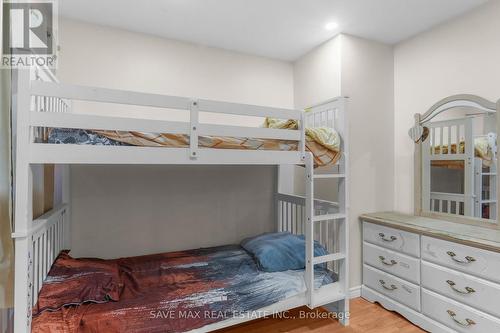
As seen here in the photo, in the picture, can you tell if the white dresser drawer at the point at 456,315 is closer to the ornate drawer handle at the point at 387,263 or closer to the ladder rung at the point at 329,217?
the ornate drawer handle at the point at 387,263

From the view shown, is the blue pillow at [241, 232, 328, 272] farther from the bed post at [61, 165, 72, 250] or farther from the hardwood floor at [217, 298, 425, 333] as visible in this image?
the bed post at [61, 165, 72, 250]

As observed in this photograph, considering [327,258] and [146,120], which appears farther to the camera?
[327,258]

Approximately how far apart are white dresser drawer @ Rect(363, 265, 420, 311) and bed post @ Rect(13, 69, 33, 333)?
256 cm

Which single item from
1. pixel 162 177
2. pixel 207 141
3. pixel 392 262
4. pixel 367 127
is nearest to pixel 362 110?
pixel 367 127

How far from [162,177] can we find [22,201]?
54.3 inches

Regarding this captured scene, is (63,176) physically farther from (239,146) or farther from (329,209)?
(329,209)

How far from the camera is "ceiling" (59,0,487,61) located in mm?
2172

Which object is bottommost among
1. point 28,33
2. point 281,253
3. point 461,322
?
point 461,322

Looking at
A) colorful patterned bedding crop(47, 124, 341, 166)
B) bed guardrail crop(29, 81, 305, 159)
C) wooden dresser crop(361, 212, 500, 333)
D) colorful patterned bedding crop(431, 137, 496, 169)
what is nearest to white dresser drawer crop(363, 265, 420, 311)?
wooden dresser crop(361, 212, 500, 333)

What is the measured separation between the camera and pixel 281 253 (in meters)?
2.21

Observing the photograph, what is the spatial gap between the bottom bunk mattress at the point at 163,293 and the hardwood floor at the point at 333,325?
0.37 meters

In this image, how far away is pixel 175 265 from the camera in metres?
2.29

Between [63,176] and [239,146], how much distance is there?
1.59 meters

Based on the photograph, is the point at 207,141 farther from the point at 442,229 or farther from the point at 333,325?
the point at 442,229
